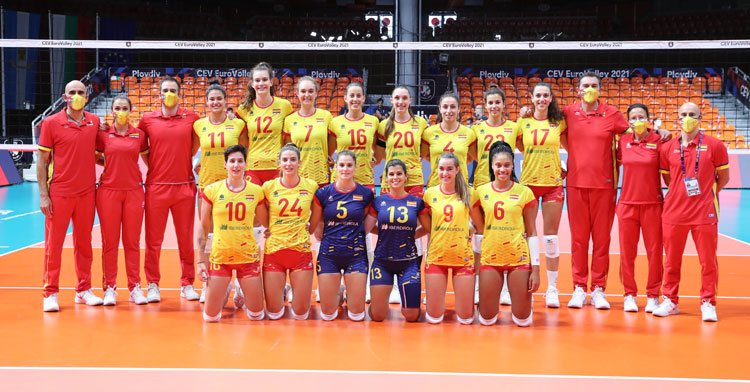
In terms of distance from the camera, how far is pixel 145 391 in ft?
13.2

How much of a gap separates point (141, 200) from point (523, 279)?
11.7ft

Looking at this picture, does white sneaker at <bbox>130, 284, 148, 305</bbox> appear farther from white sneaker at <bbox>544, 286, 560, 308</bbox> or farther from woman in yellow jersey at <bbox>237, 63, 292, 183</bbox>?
white sneaker at <bbox>544, 286, 560, 308</bbox>

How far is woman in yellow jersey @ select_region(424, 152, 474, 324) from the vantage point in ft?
18.5

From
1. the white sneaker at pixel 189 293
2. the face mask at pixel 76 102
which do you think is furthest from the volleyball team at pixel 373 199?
the white sneaker at pixel 189 293

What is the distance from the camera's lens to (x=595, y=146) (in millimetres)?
6285

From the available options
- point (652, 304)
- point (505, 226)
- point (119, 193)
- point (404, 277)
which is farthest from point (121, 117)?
point (652, 304)

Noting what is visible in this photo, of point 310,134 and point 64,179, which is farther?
point 310,134

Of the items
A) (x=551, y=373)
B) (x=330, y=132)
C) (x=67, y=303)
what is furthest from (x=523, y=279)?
(x=67, y=303)

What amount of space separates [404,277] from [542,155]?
5.94ft

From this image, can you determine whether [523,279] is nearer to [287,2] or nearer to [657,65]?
[657,65]

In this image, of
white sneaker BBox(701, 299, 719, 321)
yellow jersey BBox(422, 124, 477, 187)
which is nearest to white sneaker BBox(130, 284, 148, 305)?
yellow jersey BBox(422, 124, 477, 187)

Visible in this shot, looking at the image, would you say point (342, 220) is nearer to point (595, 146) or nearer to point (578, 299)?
point (578, 299)

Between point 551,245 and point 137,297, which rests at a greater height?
point 551,245

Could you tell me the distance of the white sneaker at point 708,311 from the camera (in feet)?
18.9
